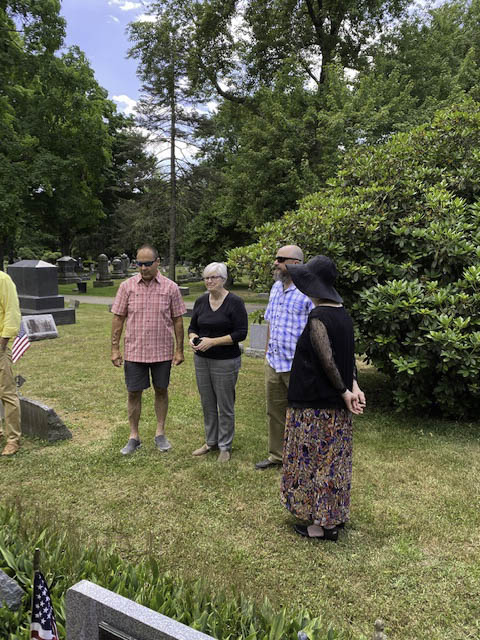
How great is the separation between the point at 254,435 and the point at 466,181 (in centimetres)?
420

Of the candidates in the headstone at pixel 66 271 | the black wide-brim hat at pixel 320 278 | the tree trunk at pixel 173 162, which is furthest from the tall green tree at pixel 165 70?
the black wide-brim hat at pixel 320 278

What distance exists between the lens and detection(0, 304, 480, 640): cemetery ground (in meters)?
2.83

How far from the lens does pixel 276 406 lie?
4.47 meters

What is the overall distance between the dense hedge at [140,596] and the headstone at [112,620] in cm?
46

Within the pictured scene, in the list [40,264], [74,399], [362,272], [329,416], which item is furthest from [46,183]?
[329,416]

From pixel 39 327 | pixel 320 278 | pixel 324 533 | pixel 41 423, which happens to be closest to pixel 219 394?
pixel 324 533

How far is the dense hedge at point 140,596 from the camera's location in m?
2.09

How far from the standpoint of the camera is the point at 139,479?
4.35 m

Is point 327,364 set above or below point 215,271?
below

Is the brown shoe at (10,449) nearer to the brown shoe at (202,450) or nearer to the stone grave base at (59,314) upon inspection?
the brown shoe at (202,450)

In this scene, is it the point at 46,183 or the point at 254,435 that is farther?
the point at 46,183

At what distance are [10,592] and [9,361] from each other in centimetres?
301

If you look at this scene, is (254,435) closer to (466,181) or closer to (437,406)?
(437,406)

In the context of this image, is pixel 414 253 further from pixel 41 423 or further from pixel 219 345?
pixel 41 423
